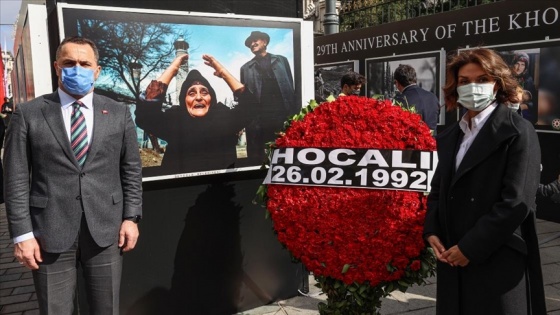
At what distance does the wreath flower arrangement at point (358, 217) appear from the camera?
8.60 feet

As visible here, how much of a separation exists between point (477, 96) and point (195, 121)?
6.66ft

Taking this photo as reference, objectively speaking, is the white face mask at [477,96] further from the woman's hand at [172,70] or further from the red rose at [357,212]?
the woman's hand at [172,70]

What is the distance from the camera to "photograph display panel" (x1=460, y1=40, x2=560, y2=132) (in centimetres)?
628

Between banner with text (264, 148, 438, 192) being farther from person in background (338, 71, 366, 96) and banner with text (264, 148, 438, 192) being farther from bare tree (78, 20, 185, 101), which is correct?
person in background (338, 71, 366, 96)

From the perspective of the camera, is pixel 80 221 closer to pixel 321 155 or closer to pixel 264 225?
pixel 321 155

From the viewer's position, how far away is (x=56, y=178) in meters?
2.36

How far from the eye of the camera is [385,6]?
10.7 m

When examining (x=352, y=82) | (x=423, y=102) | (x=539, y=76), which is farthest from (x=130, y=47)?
(x=539, y=76)

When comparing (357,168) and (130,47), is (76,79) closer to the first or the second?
(130,47)

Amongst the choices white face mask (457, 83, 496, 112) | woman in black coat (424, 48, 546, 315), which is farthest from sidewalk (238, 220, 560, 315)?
white face mask (457, 83, 496, 112)

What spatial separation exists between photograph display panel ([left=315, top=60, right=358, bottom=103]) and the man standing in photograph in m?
6.57

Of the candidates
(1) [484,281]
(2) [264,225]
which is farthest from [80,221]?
(1) [484,281]

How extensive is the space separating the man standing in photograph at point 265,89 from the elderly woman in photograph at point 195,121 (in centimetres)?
10

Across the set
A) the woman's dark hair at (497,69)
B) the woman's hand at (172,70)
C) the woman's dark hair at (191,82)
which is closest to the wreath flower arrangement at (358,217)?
the woman's dark hair at (497,69)
